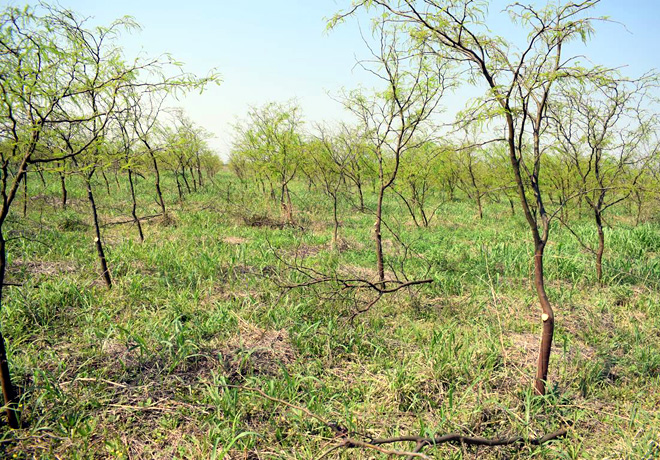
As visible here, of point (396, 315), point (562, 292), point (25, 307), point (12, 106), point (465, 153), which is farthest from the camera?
point (465, 153)

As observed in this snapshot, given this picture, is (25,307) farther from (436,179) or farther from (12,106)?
(436,179)

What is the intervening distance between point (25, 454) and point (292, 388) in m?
1.79

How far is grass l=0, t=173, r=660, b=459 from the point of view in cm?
236

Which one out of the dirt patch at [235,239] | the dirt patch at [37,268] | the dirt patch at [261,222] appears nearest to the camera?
the dirt patch at [37,268]

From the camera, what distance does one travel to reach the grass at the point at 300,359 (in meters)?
2.36

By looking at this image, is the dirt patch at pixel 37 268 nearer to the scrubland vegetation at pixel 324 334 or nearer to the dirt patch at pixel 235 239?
the scrubland vegetation at pixel 324 334

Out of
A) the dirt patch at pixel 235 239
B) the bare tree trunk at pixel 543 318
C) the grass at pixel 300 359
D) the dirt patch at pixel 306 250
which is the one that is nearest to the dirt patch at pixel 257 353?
the grass at pixel 300 359

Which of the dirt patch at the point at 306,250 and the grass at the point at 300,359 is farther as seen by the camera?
the dirt patch at the point at 306,250

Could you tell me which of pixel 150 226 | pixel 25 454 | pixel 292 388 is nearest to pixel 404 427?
pixel 292 388

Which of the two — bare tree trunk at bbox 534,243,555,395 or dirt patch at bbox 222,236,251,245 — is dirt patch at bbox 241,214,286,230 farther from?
bare tree trunk at bbox 534,243,555,395

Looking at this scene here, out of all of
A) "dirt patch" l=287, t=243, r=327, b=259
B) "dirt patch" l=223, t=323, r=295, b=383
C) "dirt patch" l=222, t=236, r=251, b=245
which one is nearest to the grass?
"dirt patch" l=223, t=323, r=295, b=383

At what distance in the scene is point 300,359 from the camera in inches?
128

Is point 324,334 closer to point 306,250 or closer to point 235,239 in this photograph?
point 306,250

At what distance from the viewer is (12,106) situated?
218cm
